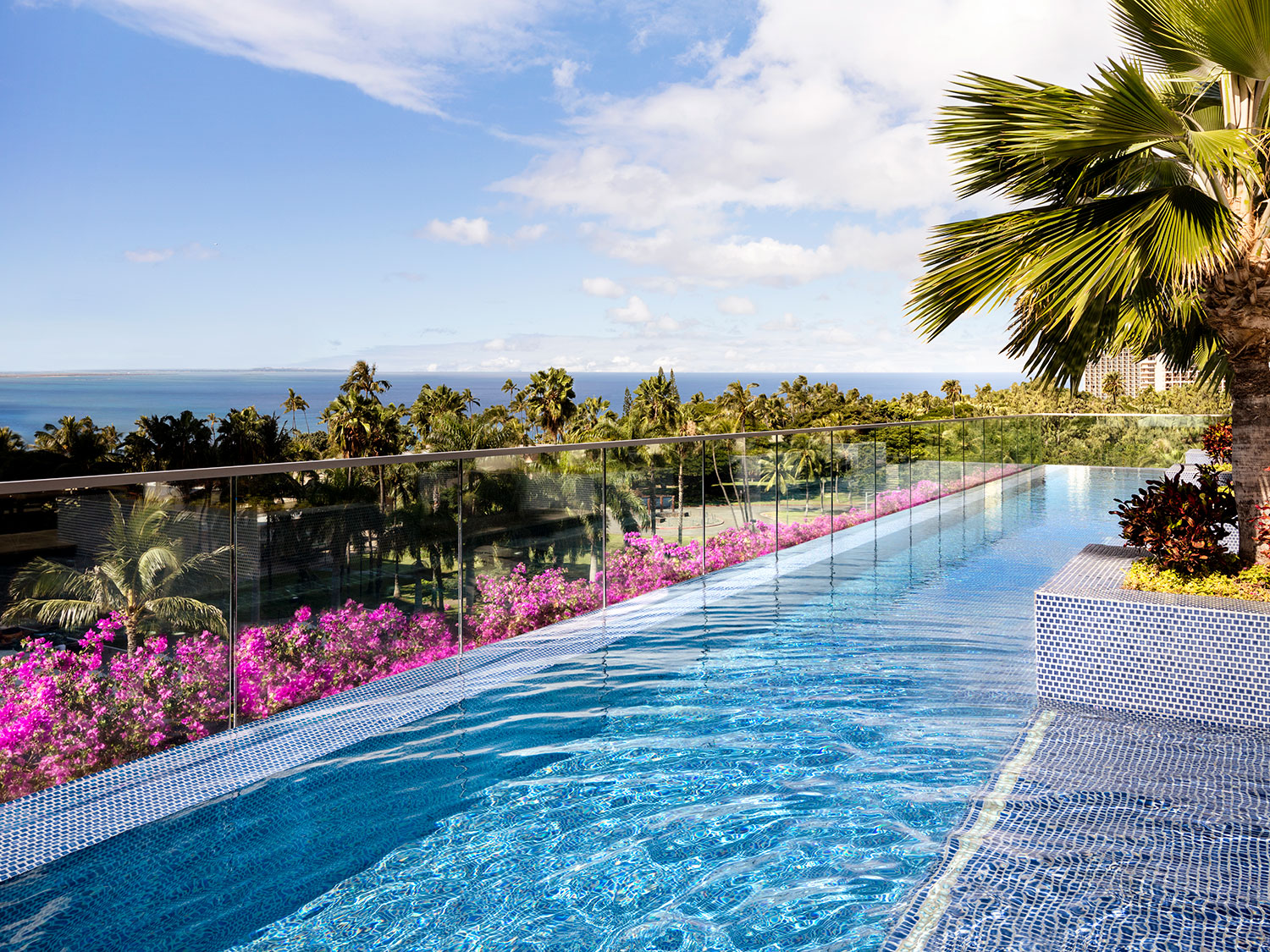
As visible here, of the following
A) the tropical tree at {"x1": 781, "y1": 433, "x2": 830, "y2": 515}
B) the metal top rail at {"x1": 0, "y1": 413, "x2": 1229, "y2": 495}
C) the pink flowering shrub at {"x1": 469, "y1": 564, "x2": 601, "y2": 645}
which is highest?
the metal top rail at {"x1": 0, "y1": 413, "x2": 1229, "y2": 495}

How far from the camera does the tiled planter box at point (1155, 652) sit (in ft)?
13.4

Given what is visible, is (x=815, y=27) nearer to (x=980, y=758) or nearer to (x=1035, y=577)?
(x=1035, y=577)

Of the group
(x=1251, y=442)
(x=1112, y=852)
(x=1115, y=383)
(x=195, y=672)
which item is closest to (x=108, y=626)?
(x=195, y=672)

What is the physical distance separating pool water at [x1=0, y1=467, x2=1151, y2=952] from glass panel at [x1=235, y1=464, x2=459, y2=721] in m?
0.49

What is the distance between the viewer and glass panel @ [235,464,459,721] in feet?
13.5

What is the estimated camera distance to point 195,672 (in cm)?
387

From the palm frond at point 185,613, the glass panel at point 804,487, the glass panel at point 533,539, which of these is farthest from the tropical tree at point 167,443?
the palm frond at point 185,613

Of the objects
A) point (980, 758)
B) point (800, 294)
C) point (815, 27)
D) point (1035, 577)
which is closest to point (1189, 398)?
point (815, 27)

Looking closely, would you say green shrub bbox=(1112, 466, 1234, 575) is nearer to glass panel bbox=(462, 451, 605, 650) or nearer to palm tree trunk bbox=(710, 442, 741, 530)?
palm tree trunk bbox=(710, 442, 741, 530)

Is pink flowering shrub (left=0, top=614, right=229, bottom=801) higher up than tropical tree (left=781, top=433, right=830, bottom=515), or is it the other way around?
tropical tree (left=781, top=433, right=830, bottom=515)

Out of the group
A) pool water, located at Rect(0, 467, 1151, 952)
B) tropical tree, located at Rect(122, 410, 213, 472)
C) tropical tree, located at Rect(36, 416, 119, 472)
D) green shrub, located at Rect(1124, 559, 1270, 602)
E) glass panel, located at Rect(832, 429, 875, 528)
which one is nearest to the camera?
pool water, located at Rect(0, 467, 1151, 952)

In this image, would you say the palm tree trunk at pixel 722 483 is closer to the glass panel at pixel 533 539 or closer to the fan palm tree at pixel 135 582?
the glass panel at pixel 533 539

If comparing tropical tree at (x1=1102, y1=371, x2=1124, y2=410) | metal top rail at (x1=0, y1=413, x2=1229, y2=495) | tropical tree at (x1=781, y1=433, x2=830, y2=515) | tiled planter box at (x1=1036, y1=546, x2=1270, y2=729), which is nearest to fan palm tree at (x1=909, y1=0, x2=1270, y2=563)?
tiled planter box at (x1=1036, y1=546, x2=1270, y2=729)

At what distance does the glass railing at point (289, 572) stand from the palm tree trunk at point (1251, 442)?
371 centimetres
